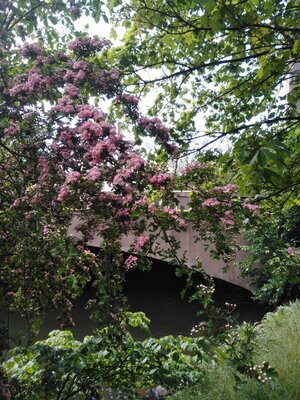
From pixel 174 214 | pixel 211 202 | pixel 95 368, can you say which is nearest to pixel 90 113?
pixel 174 214

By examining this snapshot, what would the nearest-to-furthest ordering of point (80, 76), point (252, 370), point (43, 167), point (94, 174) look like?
point (94, 174) → point (43, 167) → point (80, 76) → point (252, 370)

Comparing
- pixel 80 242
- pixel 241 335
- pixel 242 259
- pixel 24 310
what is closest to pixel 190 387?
pixel 241 335

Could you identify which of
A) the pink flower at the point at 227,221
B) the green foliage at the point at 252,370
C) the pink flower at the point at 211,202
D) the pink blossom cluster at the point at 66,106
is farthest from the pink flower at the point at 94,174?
the green foliage at the point at 252,370

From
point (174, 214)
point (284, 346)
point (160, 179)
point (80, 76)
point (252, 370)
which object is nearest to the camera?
point (160, 179)

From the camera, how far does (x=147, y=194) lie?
2832 millimetres

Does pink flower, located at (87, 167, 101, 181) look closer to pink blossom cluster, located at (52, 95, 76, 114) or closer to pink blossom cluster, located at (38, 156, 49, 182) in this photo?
pink blossom cluster, located at (38, 156, 49, 182)

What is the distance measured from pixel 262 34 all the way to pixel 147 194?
2.30 m

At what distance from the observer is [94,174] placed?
2492 mm

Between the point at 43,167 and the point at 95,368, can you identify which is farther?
the point at 95,368

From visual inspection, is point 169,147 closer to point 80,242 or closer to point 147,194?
point 147,194

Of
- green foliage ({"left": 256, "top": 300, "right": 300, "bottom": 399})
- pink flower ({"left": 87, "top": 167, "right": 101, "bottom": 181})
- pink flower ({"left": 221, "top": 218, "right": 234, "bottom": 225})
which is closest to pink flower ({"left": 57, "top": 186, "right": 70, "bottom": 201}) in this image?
pink flower ({"left": 87, "top": 167, "right": 101, "bottom": 181})

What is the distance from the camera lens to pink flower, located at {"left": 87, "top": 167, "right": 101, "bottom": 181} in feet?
8.16

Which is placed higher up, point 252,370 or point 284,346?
point 252,370

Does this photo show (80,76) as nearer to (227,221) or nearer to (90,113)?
(90,113)
